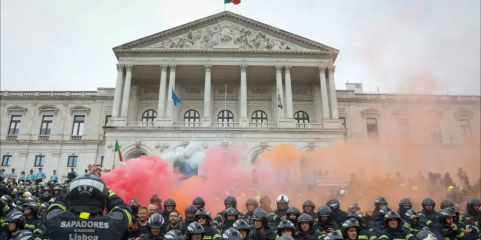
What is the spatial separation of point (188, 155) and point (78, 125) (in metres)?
20.2

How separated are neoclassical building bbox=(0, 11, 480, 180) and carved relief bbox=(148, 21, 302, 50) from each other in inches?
4.6

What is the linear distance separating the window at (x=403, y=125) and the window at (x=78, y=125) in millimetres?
40031

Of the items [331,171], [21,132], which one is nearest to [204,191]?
[331,171]

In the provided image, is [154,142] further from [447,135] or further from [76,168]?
[447,135]

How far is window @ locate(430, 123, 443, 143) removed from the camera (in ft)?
137

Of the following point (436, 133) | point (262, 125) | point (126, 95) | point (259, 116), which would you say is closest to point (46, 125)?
point (126, 95)

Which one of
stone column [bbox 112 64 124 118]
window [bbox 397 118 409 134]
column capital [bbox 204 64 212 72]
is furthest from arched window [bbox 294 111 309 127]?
stone column [bbox 112 64 124 118]

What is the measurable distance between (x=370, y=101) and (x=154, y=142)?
27792mm

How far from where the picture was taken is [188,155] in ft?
108

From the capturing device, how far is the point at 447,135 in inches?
1710

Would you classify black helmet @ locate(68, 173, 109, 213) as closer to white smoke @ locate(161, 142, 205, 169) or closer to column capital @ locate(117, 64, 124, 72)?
white smoke @ locate(161, 142, 205, 169)

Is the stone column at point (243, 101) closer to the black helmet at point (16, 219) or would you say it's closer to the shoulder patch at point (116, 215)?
the black helmet at point (16, 219)

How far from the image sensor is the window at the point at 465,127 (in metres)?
44.1

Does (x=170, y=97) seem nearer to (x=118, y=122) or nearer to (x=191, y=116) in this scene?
(x=191, y=116)
